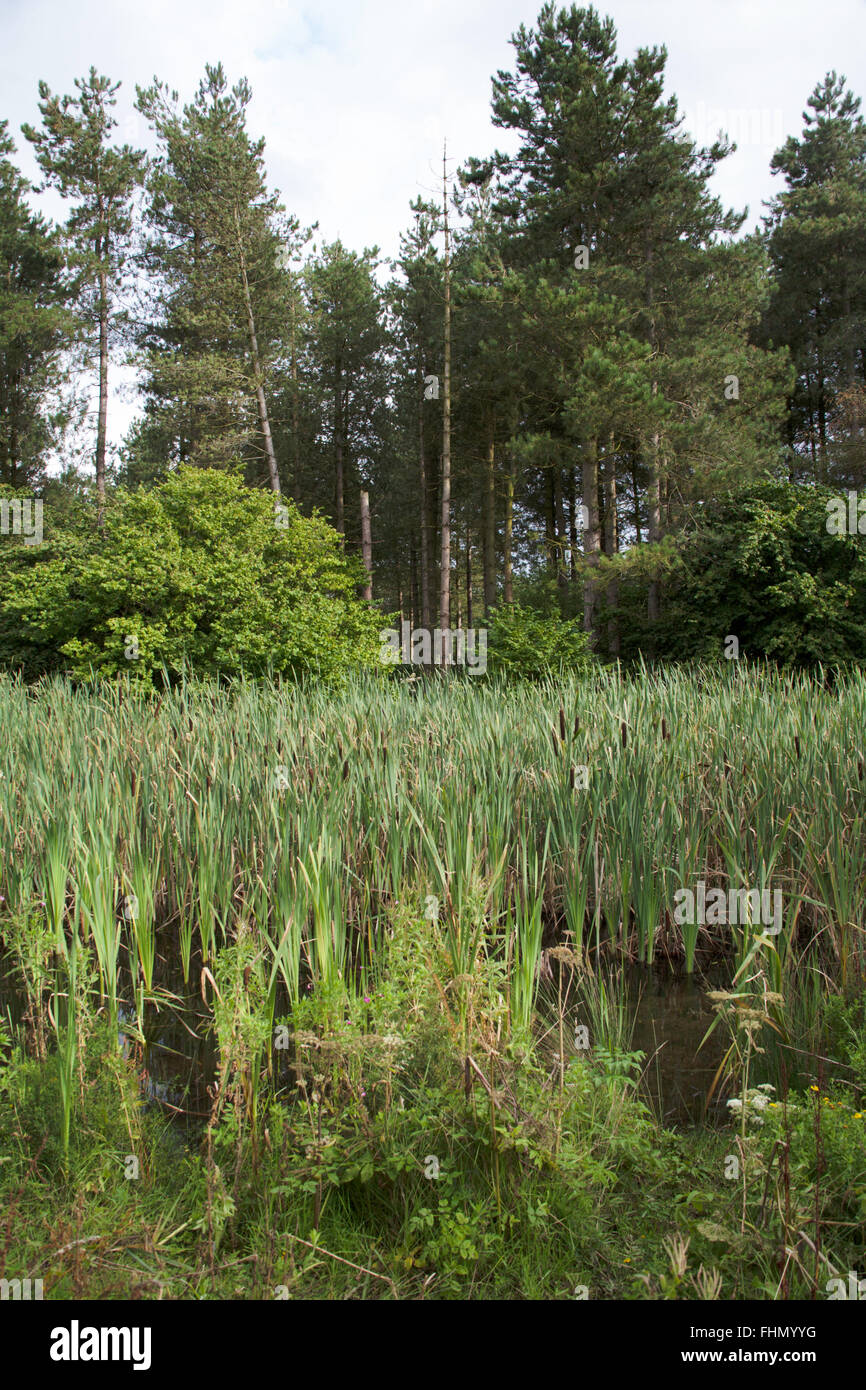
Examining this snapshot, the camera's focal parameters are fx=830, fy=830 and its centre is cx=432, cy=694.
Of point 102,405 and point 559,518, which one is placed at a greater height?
point 102,405

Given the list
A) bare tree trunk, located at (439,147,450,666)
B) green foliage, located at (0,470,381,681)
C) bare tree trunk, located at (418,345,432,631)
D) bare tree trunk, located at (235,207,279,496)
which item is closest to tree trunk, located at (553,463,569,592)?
bare tree trunk, located at (418,345,432,631)

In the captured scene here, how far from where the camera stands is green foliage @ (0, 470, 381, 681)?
11125 millimetres

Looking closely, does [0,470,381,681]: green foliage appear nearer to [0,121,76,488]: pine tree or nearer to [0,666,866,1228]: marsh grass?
[0,666,866,1228]: marsh grass

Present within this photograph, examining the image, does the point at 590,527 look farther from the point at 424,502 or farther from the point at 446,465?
the point at 424,502

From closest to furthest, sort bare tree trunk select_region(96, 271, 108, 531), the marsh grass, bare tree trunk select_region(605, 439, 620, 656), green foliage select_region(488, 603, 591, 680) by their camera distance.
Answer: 1. the marsh grass
2. green foliage select_region(488, 603, 591, 680)
3. bare tree trunk select_region(605, 439, 620, 656)
4. bare tree trunk select_region(96, 271, 108, 531)

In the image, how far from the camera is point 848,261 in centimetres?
2269

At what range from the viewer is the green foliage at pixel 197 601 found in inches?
438

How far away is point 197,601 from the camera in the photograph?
37.7ft

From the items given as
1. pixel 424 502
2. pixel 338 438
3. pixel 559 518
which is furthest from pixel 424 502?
pixel 338 438

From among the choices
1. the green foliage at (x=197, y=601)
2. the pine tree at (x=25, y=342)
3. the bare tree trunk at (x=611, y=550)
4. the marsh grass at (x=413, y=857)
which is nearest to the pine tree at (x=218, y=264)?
the pine tree at (x=25, y=342)

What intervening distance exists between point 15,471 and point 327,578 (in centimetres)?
1496

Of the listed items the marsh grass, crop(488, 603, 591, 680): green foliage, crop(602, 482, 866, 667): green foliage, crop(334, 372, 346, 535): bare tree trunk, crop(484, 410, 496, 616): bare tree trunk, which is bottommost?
the marsh grass
